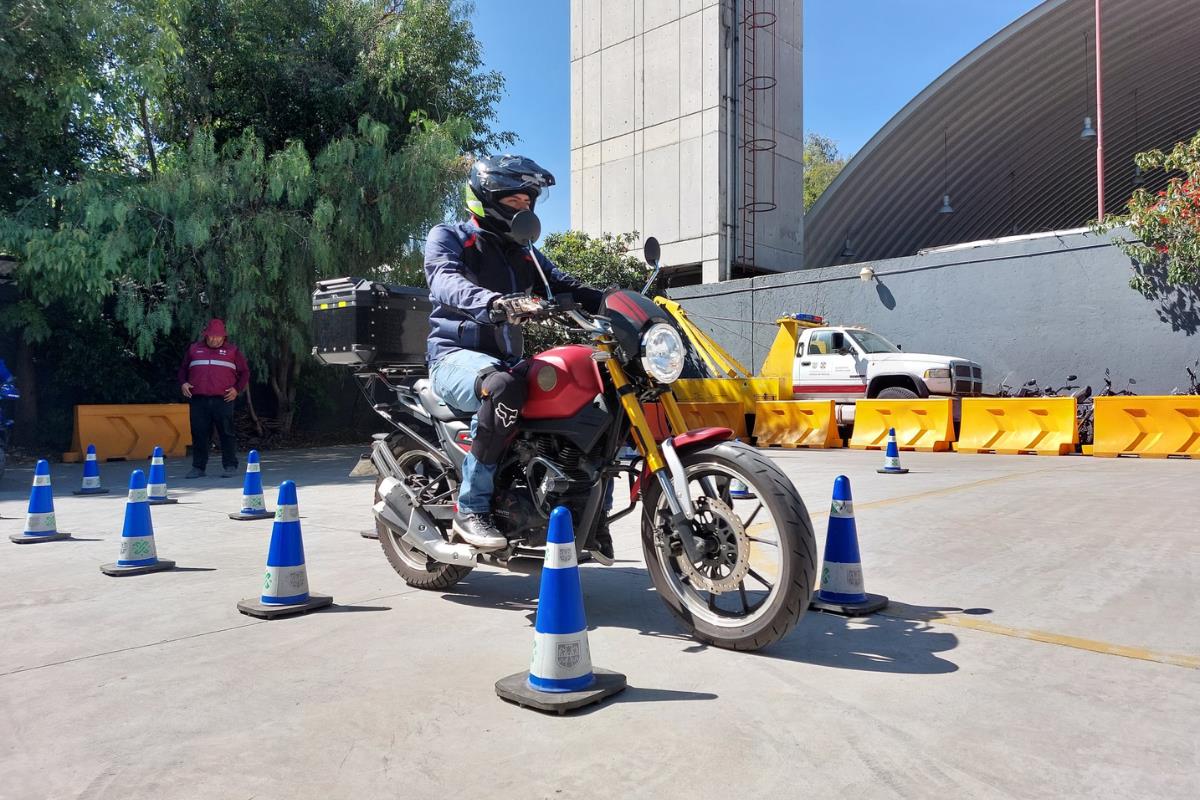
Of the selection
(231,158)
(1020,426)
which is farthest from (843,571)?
(231,158)

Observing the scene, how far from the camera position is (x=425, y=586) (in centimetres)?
474

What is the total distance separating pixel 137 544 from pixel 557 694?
3590 millimetres

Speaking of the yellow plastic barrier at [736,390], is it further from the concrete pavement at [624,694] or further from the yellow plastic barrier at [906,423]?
the concrete pavement at [624,694]

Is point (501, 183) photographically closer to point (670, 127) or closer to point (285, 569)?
point (285, 569)

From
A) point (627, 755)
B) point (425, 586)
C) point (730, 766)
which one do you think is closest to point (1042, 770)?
point (730, 766)

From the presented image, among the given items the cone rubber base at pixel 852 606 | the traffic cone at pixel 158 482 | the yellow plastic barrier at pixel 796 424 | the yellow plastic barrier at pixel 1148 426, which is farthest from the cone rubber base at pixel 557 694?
the yellow plastic barrier at pixel 796 424

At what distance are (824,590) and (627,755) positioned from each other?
199cm

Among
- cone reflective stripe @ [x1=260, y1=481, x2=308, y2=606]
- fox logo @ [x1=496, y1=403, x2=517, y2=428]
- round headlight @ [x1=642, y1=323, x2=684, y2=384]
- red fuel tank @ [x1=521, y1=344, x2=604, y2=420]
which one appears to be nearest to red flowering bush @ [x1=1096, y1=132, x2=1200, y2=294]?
round headlight @ [x1=642, y1=323, x2=684, y2=384]

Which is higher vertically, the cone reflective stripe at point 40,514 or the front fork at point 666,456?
the front fork at point 666,456

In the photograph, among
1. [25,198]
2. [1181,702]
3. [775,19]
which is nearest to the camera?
[1181,702]

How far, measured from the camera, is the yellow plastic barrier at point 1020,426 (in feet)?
43.2

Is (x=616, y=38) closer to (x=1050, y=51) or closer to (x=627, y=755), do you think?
(x=1050, y=51)

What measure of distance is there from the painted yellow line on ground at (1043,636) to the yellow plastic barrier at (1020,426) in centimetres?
1033

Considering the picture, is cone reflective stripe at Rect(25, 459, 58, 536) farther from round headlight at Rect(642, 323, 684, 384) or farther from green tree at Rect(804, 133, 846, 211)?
green tree at Rect(804, 133, 846, 211)
